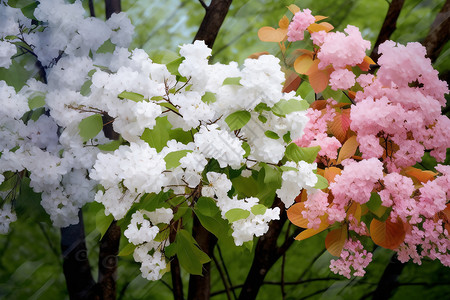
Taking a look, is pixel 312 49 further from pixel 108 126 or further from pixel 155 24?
pixel 108 126

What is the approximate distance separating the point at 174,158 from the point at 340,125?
0.68 m

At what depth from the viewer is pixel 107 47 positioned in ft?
5.30

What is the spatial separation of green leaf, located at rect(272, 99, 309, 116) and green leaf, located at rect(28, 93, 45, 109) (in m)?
0.69

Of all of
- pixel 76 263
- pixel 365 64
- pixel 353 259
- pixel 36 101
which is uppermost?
pixel 365 64

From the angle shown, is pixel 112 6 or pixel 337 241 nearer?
pixel 337 241

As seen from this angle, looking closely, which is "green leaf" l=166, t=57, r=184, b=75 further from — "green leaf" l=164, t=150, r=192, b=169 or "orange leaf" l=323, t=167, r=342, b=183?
"orange leaf" l=323, t=167, r=342, b=183

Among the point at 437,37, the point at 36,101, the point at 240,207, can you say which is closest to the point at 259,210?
the point at 240,207

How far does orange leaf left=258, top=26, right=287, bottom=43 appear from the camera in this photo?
5.71 ft

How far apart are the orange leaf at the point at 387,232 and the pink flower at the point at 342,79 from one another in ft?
1.46

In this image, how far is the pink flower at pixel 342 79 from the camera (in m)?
1.62

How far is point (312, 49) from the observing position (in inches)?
68.4

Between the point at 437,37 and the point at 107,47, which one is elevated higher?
the point at 437,37

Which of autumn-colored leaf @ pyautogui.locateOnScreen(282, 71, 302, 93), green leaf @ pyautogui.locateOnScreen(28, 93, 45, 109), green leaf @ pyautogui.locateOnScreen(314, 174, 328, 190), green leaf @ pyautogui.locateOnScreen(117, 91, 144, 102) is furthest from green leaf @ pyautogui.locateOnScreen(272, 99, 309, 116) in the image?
green leaf @ pyautogui.locateOnScreen(28, 93, 45, 109)

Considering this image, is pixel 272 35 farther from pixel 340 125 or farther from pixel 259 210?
pixel 259 210
